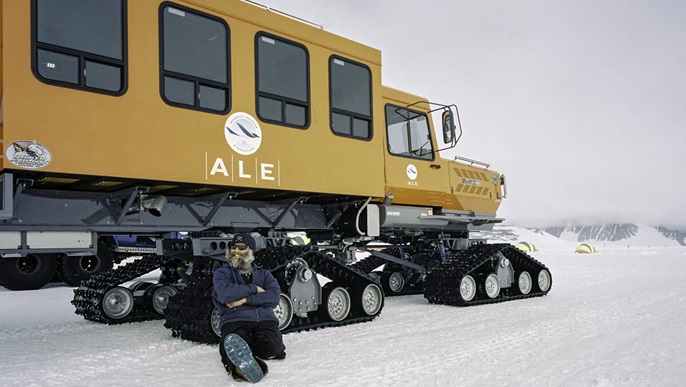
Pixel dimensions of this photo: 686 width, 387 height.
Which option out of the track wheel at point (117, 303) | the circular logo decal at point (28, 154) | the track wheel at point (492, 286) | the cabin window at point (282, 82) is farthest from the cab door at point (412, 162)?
the circular logo decal at point (28, 154)

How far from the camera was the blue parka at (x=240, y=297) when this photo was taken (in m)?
5.72

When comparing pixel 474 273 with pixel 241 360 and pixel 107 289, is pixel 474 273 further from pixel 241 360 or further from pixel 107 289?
pixel 241 360

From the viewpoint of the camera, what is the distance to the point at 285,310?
7.66m

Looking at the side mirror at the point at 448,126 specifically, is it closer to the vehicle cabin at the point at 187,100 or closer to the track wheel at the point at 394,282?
the vehicle cabin at the point at 187,100

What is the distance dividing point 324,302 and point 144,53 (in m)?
4.13

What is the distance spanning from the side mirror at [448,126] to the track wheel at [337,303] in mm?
3531

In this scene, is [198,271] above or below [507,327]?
above

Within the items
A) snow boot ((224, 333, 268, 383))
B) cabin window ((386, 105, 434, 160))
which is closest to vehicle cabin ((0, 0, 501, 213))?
cabin window ((386, 105, 434, 160))

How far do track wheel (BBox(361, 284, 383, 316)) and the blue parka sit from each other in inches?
120

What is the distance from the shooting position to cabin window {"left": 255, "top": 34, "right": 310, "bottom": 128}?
24.8ft

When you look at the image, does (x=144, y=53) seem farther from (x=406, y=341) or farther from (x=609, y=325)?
(x=609, y=325)

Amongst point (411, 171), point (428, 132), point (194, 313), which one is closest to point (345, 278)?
point (194, 313)

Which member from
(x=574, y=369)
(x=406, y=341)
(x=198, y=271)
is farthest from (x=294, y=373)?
(x=198, y=271)

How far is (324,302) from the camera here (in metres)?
8.33
